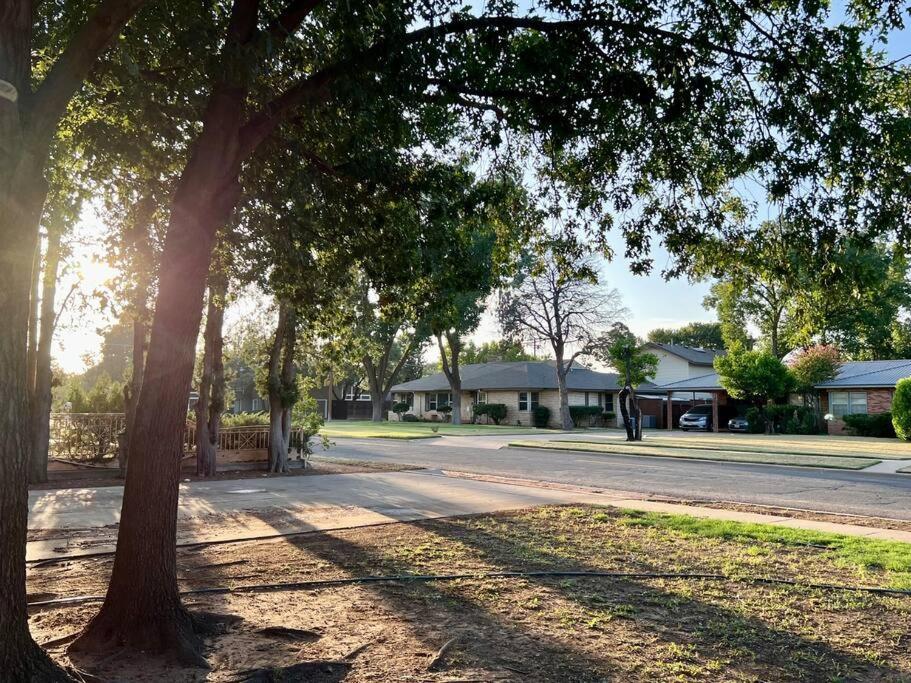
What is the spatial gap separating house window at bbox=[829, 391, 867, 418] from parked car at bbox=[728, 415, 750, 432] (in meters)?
4.61

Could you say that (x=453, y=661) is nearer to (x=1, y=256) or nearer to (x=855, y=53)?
(x=1, y=256)

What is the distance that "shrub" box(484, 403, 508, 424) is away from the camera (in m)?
53.7

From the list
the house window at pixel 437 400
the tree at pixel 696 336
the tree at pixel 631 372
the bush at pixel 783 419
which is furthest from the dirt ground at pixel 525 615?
the tree at pixel 696 336

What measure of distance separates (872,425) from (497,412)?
2466 cm

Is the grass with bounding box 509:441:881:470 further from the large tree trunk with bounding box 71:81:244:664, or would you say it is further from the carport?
the large tree trunk with bounding box 71:81:244:664

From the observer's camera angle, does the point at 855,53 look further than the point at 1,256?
Yes

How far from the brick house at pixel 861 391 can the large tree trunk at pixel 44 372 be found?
38408 mm

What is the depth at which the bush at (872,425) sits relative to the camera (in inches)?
1457

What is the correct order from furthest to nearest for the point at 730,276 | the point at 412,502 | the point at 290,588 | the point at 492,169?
the point at 412,502, the point at 492,169, the point at 730,276, the point at 290,588

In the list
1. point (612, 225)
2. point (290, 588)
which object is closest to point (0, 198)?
point (290, 588)

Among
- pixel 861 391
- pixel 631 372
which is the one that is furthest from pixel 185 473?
pixel 861 391

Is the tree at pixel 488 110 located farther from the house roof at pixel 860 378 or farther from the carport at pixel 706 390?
the carport at pixel 706 390

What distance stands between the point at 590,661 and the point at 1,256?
4.20m

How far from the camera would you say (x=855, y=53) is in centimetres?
612
